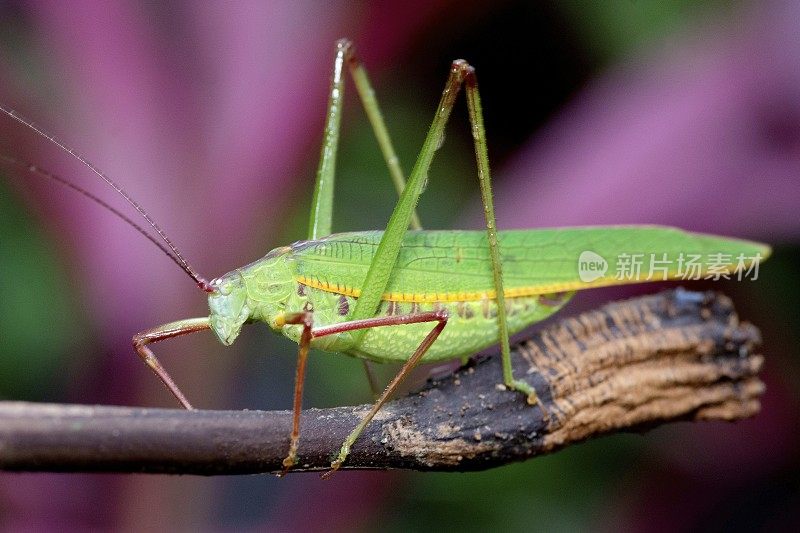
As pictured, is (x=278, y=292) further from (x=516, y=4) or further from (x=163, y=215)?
(x=516, y=4)

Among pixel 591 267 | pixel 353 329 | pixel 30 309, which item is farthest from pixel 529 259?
pixel 30 309

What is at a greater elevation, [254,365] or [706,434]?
[254,365]

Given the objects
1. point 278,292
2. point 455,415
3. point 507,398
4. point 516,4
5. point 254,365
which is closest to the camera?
point 455,415

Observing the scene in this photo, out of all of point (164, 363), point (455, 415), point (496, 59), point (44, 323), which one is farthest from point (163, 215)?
point (496, 59)

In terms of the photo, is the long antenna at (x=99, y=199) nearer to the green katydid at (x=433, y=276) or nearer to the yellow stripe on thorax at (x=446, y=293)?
the green katydid at (x=433, y=276)

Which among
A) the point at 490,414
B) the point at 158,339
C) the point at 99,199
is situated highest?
the point at 99,199

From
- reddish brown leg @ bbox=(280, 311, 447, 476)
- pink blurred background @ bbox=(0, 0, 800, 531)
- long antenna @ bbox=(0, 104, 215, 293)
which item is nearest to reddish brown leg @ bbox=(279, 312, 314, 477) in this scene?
reddish brown leg @ bbox=(280, 311, 447, 476)

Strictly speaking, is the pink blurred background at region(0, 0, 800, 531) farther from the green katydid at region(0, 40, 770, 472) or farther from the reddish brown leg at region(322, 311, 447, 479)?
the reddish brown leg at region(322, 311, 447, 479)

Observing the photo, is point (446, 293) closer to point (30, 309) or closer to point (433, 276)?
point (433, 276)
